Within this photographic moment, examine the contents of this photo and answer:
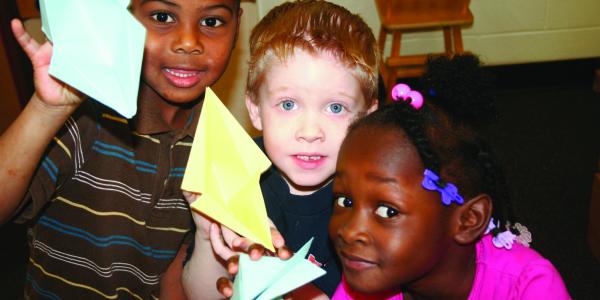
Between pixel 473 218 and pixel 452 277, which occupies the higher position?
pixel 473 218

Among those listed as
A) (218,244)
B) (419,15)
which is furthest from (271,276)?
(419,15)

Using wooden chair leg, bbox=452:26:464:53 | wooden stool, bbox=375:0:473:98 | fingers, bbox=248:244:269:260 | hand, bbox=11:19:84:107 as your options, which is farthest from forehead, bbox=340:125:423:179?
wooden chair leg, bbox=452:26:464:53

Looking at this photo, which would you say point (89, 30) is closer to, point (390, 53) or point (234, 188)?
point (234, 188)

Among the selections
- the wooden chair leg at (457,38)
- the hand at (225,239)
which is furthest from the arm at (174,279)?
the wooden chair leg at (457,38)

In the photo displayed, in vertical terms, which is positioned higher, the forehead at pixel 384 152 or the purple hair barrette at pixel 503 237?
the forehead at pixel 384 152

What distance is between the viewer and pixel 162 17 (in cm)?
106

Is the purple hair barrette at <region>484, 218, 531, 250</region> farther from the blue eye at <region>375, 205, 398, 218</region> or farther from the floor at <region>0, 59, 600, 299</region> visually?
the floor at <region>0, 59, 600, 299</region>

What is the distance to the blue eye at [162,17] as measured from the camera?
106cm

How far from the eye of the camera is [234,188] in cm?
81

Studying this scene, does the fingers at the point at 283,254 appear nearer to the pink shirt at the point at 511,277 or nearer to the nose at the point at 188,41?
the pink shirt at the point at 511,277

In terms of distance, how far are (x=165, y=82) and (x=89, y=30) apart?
0.35 meters

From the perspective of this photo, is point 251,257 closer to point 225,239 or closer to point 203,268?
point 225,239

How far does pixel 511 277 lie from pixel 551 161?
1.88m

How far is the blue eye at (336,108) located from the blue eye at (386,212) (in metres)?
0.24
